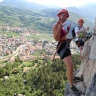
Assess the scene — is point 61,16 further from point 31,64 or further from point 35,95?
point 31,64

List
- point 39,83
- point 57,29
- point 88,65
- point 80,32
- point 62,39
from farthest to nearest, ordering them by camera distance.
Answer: point 39,83, point 80,32, point 88,65, point 62,39, point 57,29

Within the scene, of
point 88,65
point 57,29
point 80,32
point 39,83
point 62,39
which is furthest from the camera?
point 39,83

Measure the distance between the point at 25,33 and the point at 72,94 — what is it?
17472 cm

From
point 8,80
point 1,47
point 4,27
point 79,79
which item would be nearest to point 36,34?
point 4,27

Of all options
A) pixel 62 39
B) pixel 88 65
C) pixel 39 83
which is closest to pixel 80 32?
pixel 88 65

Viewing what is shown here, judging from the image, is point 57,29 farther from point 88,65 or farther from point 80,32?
point 88,65

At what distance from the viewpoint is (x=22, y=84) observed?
4438 cm

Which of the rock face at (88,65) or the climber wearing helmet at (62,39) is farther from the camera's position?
the rock face at (88,65)

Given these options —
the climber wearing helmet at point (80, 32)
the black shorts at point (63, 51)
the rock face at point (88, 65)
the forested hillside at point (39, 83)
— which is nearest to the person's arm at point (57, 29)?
the black shorts at point (63, 51)

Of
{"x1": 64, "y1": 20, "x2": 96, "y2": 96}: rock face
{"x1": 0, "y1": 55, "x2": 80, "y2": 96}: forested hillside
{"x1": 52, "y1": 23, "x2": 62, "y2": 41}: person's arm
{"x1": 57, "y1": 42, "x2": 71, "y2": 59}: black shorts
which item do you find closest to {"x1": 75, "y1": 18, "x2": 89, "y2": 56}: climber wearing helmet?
{"x1": 64, "y1": 20, "x2": 96, "y2": 96}: rock face

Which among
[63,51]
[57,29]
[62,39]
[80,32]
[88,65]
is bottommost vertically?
[88,65]

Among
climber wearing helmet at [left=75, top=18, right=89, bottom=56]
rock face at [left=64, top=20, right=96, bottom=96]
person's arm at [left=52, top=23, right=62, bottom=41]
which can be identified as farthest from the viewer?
climber wearing helmet at [left=75, top=18, right=89, bottom=56]

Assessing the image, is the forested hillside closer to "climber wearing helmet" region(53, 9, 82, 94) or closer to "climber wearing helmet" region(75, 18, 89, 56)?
"climber wearing helmet" region(75, 18, 89, 56)

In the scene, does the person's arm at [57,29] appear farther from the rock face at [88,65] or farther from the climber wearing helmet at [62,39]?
the rock face at [88,65]
